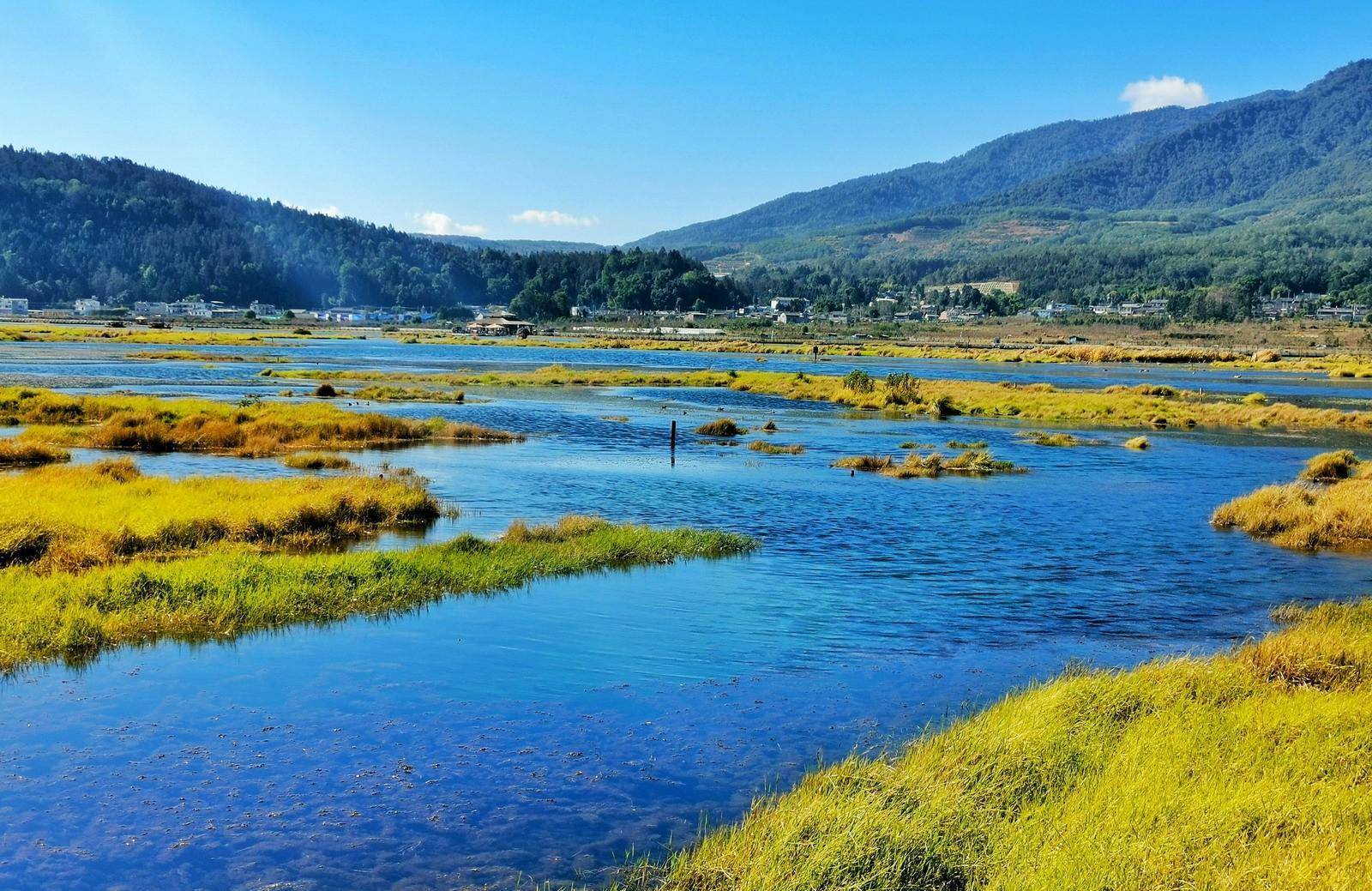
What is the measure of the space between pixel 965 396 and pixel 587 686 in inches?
2913

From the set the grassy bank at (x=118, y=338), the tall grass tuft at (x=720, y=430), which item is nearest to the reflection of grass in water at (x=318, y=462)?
the tall grass tuft at (x=720, y=430)

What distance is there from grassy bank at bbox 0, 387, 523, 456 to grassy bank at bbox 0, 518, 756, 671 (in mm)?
23630

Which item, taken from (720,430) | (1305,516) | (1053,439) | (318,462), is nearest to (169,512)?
(318,462)

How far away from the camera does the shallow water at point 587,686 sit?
12.7m

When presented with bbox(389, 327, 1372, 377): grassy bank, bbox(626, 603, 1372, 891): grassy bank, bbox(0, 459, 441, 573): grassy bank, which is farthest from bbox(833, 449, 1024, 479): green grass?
bbox(389, 327, 1372, 377): grassy bank

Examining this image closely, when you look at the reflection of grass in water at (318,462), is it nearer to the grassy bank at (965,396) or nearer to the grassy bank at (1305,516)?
the grassy bank at (1305,516)

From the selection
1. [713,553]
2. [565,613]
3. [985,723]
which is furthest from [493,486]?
[985,723]

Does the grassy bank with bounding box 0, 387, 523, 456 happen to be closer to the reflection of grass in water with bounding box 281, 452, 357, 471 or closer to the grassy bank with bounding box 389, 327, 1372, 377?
the reflection of grass in water with bounding box 281, 452, 357, 471

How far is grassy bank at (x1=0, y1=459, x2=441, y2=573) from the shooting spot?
78.4 feet

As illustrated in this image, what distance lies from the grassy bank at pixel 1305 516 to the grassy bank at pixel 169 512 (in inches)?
1032

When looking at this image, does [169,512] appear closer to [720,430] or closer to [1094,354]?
[720,430]

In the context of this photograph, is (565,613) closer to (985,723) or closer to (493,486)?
(985,723)

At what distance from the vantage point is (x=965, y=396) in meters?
87.9

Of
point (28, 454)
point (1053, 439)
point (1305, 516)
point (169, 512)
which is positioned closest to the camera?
point (169, 512)
